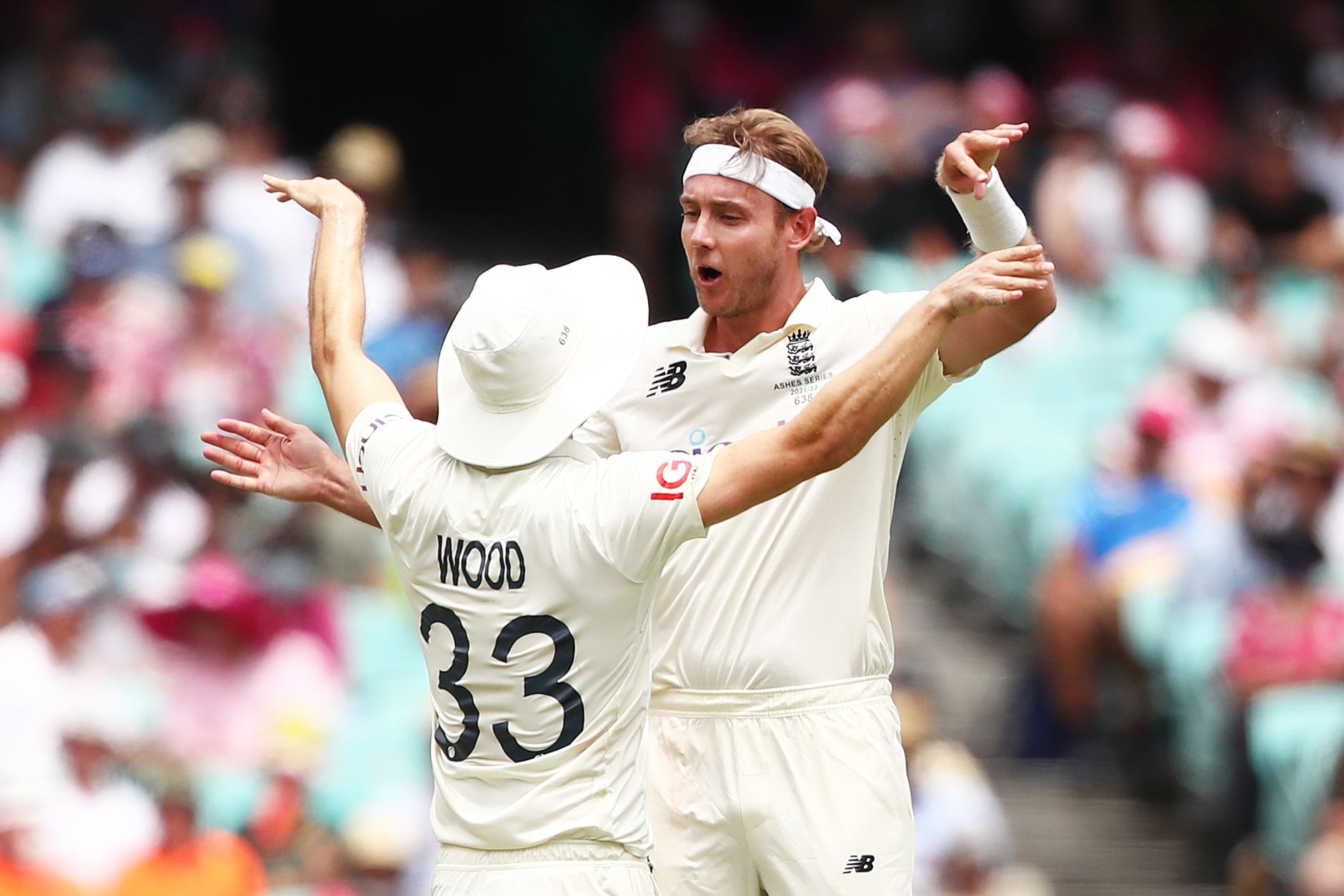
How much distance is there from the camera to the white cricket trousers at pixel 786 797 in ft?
15.3

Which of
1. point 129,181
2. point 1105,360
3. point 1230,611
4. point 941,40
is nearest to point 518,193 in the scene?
point 941,40

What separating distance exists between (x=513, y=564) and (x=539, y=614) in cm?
12

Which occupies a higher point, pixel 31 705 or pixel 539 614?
pixel 539 614

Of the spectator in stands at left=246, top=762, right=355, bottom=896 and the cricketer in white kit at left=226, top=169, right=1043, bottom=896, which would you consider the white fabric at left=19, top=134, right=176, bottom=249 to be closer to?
the spectator in stands at left=246, top=762, right=355, bottom=896

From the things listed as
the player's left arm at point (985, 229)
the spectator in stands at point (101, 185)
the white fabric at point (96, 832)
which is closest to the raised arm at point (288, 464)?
the player's left arm at point (985, 229)

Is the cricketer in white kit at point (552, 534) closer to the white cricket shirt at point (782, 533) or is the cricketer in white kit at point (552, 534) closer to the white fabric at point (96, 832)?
the white cricket shirt at point (782, 533)

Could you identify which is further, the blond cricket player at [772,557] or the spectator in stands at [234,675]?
the spectator in stands at [234,675]

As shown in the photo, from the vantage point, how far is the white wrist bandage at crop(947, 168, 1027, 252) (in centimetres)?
459

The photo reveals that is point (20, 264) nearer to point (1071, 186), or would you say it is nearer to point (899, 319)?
point (1071, 186)

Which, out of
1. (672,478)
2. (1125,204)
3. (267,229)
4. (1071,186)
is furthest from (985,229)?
(1125,204)

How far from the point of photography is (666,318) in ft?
39.6

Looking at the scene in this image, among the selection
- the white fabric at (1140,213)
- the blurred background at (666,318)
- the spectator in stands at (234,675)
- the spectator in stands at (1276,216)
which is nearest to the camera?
the blurred background at (666,318)

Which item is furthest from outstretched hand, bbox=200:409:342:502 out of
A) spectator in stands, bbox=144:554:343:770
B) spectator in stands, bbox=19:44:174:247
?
spectator in stands, bbox=19:44:174:247

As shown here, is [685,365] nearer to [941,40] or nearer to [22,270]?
[22,270]
